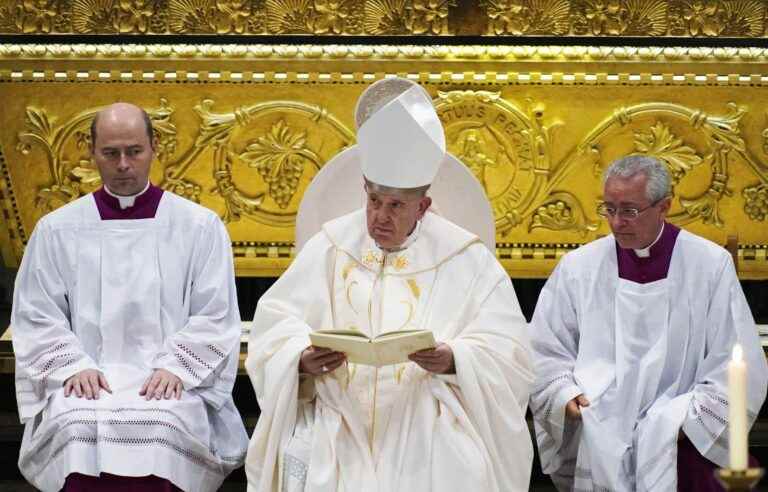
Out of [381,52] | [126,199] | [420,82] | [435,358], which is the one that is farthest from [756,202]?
[126,199]

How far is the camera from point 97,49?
735cm

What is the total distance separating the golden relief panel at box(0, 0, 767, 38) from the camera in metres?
7.33

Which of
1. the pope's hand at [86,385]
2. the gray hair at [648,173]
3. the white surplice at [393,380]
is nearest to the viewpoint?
the white surplice at [393,380]

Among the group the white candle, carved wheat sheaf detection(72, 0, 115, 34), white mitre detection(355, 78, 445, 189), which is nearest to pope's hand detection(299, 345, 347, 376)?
white mitre detection(355, 78, 445, 189)

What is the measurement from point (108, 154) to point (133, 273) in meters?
0.48

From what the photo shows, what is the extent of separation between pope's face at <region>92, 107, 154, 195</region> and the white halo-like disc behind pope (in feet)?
2.12

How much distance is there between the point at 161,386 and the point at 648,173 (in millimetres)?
1958

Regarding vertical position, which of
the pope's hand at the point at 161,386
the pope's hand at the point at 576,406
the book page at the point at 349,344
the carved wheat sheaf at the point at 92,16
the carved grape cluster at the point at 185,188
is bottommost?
the pope's hand at the point at 576,406

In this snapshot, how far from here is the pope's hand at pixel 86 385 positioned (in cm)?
569

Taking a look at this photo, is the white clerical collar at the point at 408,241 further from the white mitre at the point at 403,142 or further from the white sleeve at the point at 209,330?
the white sleeve at the point at 209,330

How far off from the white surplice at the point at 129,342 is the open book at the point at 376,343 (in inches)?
38.0

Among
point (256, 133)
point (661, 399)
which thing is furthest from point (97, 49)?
point (661, 399)

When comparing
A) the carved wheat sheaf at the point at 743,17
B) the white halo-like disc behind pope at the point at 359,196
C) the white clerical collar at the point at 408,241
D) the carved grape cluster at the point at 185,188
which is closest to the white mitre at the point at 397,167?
the white halo-like disc behind pope at the point at 359,196

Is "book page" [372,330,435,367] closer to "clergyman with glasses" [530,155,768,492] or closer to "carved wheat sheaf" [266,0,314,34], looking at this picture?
"clergyman with glasses" [530,155,768,492]
